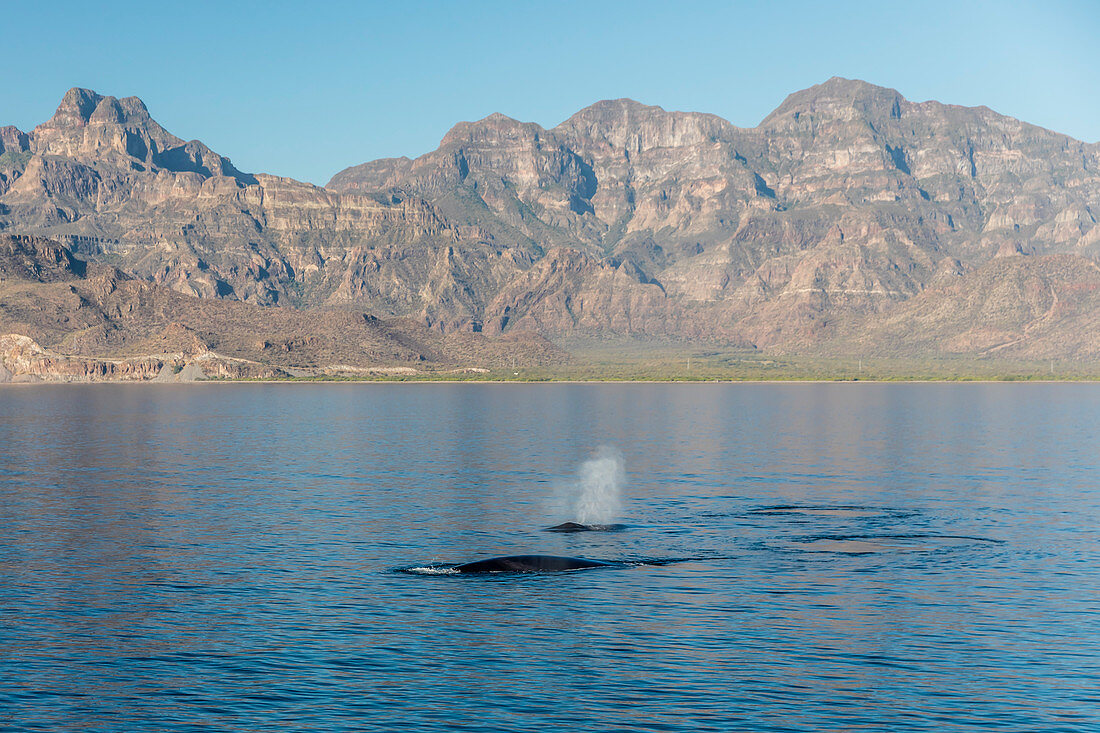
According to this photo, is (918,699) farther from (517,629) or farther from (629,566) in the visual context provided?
(629,566)

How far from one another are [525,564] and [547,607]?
8.97 metres

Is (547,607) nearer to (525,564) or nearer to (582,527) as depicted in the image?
(525,564)

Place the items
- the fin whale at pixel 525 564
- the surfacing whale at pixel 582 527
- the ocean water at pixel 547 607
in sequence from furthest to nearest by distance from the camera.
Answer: the surfacing whale at pixel 582 527, the fin whale at pixel 525 564, the ocean water at pixel 547 607

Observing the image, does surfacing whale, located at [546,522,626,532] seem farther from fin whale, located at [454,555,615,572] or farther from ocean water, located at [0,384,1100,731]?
fin whale, located at [454,555,615,572]

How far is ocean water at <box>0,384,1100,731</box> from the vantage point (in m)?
37.8

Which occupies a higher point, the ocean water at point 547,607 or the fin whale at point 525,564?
the fin whale at point 525,564

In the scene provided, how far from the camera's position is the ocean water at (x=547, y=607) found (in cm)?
3775

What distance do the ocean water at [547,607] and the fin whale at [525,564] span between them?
110 cm

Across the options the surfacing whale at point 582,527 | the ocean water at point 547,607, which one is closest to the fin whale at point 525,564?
the ocean water at point 547,607

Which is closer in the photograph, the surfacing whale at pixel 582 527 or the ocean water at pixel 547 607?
the ocean water at pixel 547 607

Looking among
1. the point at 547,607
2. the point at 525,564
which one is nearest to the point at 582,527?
the point at 525,564

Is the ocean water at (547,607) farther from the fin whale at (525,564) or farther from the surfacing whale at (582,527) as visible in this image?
the surfacing whale at (582,527)

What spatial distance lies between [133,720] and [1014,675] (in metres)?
31.9

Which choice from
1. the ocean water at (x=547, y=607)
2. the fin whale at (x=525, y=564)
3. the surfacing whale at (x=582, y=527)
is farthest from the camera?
the surfacing whale at (x=582, y=527)
